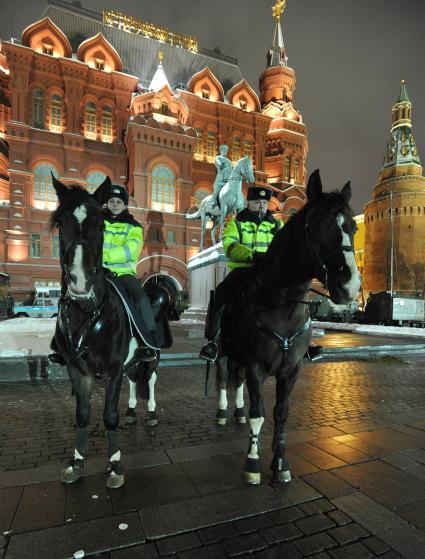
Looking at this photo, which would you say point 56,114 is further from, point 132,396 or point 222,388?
point 222,388

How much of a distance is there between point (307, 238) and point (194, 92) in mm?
51175

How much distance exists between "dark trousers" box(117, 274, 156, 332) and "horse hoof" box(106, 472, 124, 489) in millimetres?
1434

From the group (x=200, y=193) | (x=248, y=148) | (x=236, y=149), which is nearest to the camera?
(x=200, y=193)

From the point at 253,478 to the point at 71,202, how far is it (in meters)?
2.86

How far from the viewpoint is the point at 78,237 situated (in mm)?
2771

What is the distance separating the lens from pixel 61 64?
38656mm

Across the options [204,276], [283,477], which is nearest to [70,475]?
[283,477]

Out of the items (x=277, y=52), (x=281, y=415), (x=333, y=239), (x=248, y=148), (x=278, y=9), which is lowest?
(x=281, y=415)

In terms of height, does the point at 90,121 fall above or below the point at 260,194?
above

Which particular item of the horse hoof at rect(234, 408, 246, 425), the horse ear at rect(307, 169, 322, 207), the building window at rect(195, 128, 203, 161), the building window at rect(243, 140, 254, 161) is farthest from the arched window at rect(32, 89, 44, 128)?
the horse ear at rect(307, 169, 322, 207)

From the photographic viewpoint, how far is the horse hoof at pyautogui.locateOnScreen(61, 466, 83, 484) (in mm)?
3104

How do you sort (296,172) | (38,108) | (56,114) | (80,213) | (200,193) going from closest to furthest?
(80,213)
(38,108)
(56,114)
(200,193)
(296,172)

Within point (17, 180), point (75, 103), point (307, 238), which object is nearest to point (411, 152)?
point (75, 103)

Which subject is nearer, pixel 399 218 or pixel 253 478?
pixel 253 478
